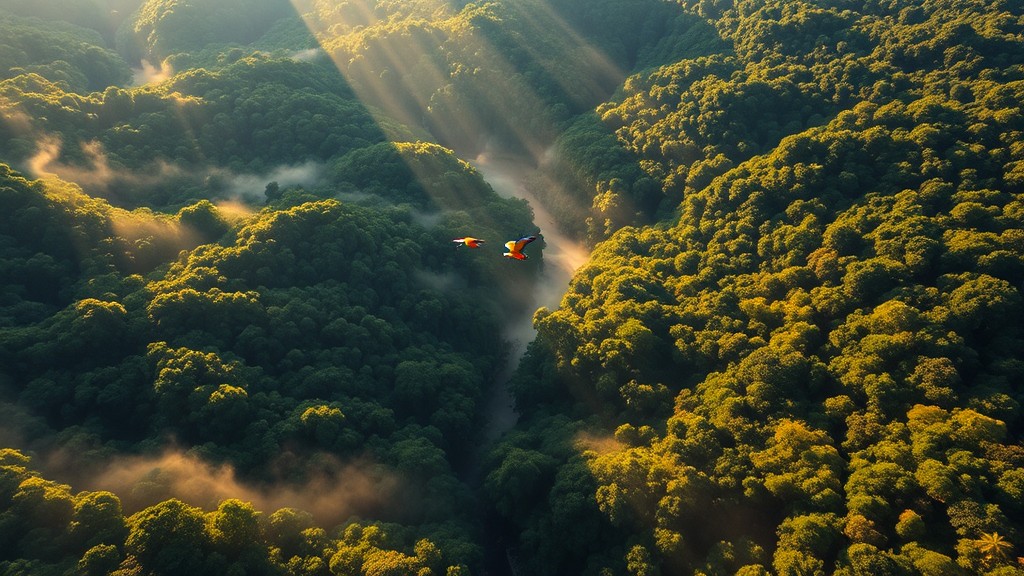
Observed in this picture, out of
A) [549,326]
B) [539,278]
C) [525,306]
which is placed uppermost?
[539,278]

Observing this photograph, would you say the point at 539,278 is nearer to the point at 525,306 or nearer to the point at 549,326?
the point at 525,306

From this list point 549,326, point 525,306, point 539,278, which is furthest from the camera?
point 539,278

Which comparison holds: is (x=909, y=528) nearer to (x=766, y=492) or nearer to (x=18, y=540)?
(x=766, y=492)

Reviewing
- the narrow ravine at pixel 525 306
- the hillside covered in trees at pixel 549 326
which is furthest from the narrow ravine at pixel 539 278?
the hillside covered in trees at pixel 549 326

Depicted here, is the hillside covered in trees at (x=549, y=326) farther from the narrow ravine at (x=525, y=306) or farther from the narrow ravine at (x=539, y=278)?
the narrow ravine at (x=539, y=278)

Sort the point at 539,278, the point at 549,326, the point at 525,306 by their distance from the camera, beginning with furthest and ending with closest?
1. the point at 539,278
2. the point at 525,306
3. the point at 549,326

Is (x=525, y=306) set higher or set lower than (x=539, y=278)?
lower

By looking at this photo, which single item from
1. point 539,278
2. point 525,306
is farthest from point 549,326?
point 539,278

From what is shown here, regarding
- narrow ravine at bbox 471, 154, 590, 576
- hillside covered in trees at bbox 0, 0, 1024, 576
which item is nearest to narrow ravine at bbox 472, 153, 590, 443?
narrow ravine at bbox 471, 154, 590, 576

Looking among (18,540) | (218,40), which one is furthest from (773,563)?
(218,40)
